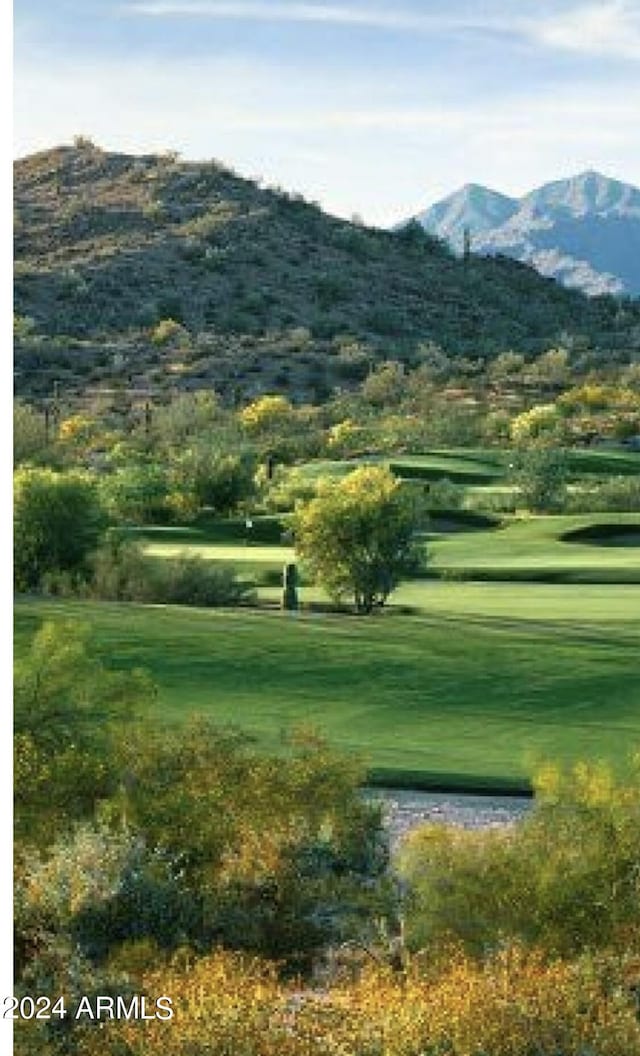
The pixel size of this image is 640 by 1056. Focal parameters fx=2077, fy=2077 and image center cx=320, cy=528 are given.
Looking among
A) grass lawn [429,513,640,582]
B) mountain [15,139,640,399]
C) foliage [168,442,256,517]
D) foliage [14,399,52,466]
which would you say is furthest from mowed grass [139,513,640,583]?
mountain [15,139,640,399]

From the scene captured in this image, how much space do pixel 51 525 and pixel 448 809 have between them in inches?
485

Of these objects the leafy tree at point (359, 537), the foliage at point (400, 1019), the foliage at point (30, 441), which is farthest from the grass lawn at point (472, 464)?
the foliage at point (400, 1019)

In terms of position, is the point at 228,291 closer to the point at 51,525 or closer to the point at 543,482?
the point at 543,482

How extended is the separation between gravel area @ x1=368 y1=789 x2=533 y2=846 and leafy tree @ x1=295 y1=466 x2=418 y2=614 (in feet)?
31.0

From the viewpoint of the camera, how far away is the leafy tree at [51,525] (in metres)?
25.4

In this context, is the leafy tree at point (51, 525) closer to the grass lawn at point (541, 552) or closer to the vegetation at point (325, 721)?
the vegetation at point (325, 721)

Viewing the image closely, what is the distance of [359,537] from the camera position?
24.6m

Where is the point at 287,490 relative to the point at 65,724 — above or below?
above

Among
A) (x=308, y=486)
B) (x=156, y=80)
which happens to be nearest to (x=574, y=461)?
(x=308, y=486)

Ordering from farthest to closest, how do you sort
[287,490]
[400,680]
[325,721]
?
1. [287,490]
2. [400,680]
3. [325,721]

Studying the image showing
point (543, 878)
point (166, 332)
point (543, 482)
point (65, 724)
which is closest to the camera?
point (543, 878)

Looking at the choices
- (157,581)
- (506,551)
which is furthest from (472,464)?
(157,581)
